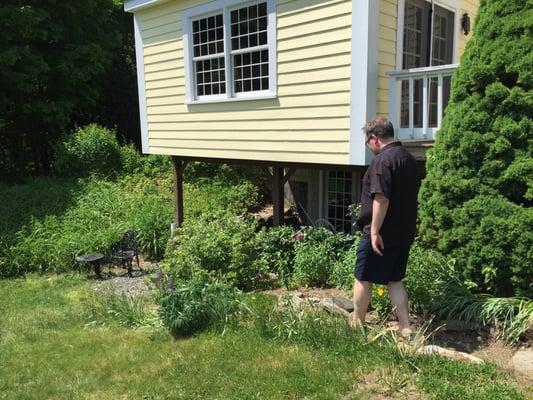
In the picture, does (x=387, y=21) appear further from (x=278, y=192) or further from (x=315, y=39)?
(x=278, y=192)

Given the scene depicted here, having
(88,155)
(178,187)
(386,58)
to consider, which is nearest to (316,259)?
(386,58)

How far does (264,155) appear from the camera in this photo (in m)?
7.55

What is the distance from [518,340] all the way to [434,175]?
1.75m

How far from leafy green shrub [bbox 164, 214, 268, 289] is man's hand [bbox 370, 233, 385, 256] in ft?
8.18

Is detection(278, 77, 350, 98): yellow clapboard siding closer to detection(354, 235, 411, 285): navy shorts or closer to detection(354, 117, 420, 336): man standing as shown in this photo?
detection(354, 117, 420, 336): man standing

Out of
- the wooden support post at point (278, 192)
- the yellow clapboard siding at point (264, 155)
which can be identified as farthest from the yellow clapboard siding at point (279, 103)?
the wooden support post at point (278, 192)

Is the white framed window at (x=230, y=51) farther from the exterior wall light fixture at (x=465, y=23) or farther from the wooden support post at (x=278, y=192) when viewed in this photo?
the exterior wall light fixture at (x=465, y=23)

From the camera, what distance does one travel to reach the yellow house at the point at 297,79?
6094 millimetres

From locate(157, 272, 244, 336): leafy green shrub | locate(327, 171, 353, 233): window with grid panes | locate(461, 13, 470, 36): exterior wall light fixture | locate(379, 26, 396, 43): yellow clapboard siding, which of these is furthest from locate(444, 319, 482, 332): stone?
locate(461, 13, 470, 36): exterior wall light fixture

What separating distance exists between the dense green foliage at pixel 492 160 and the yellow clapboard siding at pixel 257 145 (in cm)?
174

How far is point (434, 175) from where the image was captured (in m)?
5.11

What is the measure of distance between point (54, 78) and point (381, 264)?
15.9 metres

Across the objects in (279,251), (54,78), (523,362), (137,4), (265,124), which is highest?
(137,4)

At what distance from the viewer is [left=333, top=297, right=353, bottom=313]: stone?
16.0 feet
